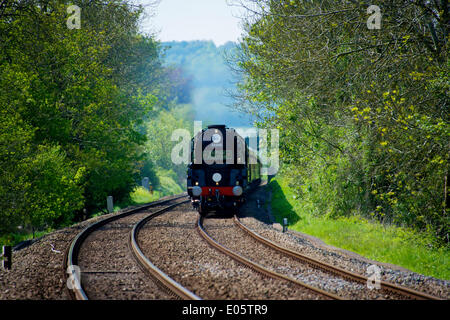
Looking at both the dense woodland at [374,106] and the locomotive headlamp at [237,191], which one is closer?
the dense woodland at [374,106]

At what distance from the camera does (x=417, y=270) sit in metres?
8.38

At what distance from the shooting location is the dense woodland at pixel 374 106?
9602 millimetres

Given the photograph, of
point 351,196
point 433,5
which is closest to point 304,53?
point 433,5

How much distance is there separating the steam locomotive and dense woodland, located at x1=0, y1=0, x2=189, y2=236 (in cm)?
508

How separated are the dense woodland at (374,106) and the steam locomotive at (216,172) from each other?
273cm

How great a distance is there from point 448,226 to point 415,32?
554 centimetres

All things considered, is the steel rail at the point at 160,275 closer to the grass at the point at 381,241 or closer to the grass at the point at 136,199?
the grass at the point at 381,241

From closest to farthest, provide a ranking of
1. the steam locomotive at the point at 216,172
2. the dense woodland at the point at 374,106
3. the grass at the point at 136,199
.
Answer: the dense woodland at the point at 374,106, the grass at the point at 136,199, the steam locomotive at the point at 216,172

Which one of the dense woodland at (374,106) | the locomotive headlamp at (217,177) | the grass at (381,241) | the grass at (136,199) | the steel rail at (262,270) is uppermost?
the dense woodland at (374,106)

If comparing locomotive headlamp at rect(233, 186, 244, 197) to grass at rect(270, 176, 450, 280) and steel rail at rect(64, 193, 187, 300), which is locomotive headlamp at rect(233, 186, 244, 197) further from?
steel rail at rect(64, 193, 187, 300)

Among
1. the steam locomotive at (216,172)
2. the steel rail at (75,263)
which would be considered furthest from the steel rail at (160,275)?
the steam locomotive at (216,172)

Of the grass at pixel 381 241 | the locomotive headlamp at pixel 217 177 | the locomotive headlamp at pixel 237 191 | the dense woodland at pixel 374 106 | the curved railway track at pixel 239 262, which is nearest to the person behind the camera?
the curved railway track at pixel 239 262

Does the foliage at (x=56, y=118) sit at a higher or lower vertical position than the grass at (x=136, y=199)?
higher

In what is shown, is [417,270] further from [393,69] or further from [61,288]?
[61,288]
